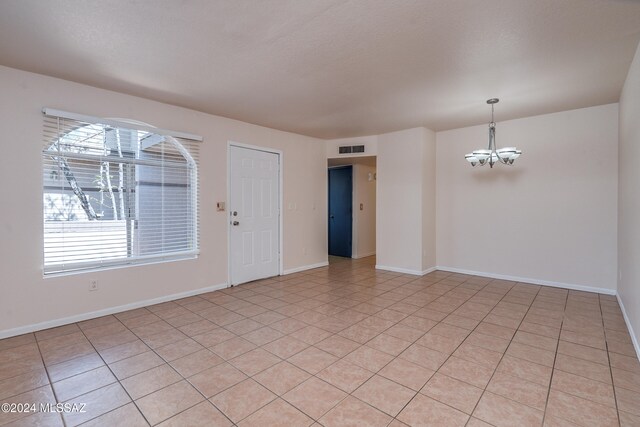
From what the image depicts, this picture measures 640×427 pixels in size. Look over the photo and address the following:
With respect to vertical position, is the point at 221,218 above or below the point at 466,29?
below

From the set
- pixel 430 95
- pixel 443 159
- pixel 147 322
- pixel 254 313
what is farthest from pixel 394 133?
pixel 147 322

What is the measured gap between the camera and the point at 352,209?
7102mm

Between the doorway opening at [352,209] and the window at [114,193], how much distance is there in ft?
11.9

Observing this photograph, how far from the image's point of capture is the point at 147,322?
128 inches

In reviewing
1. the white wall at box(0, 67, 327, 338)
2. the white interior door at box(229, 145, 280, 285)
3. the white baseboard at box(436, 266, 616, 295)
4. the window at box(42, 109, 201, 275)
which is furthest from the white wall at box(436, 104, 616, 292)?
the window at box(42, 109, 201, 275)

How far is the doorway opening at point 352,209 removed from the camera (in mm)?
7113

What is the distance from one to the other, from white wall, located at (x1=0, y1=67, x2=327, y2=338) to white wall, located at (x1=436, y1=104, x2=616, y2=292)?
3.48 m

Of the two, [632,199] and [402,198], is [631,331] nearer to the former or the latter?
[632,199]

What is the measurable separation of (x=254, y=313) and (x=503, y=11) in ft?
11.6

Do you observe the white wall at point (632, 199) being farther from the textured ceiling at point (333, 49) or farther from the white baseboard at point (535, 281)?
the white baseboard at point (535, 281)

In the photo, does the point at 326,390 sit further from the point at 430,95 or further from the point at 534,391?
the point at 430,95

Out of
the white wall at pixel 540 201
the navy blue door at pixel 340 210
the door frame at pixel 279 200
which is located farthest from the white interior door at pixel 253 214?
the white wall at pixel 540 201

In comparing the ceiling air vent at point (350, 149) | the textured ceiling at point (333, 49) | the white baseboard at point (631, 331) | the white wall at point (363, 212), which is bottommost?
the white baseboard at point (631, 331)

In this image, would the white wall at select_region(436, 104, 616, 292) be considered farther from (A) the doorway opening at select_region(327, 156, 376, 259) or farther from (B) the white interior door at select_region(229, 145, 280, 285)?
(B) the white interior door at select_region(229, 145, 280, 285)
